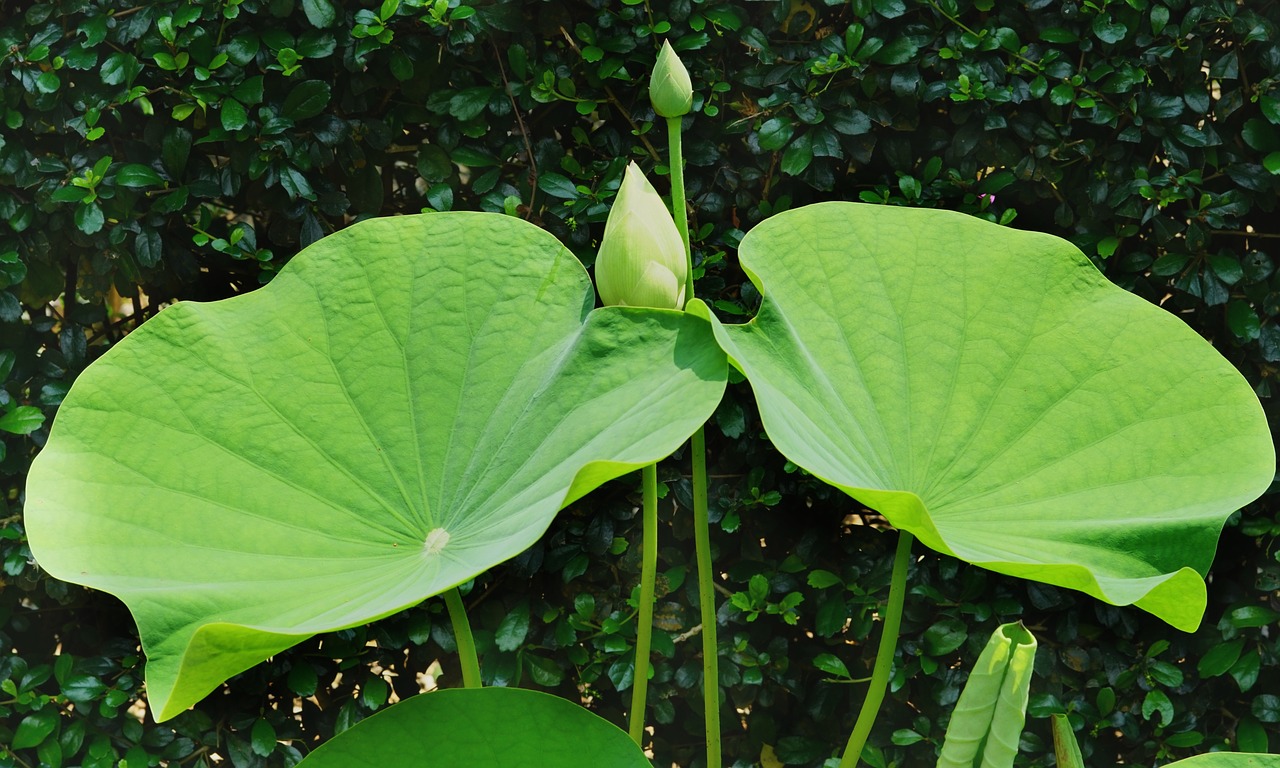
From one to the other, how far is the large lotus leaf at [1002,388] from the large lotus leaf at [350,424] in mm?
171

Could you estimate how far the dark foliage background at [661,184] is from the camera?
1.67 m

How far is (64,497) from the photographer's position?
949mm

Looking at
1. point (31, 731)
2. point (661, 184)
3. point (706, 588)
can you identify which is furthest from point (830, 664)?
point (31, 731)

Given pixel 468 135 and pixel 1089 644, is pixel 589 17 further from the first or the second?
pixel 1089 644

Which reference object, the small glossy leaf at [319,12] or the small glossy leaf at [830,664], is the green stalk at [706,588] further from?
the small glossy leaf at [319,12]

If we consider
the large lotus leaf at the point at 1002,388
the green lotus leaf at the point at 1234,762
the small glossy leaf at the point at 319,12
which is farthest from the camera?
the small glossy leaf at the point at 319,12

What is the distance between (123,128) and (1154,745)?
7.11ft

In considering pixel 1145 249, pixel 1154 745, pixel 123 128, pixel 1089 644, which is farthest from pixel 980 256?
pixel 123 128

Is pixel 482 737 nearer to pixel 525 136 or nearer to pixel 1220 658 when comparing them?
pixel 525 136

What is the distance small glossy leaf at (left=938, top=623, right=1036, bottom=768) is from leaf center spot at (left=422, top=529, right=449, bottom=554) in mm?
483

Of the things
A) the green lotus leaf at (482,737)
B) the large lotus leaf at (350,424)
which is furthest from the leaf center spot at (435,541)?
the green lotus leaf at (482,737)

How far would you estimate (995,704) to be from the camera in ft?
2.46

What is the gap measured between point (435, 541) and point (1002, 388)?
63cm

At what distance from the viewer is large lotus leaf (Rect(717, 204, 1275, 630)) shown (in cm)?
101
